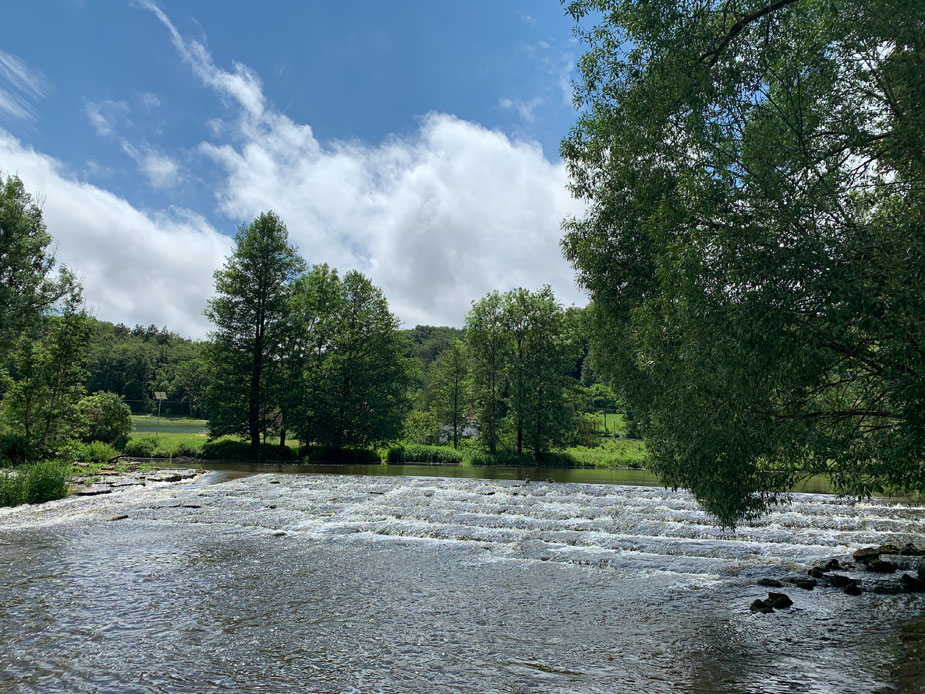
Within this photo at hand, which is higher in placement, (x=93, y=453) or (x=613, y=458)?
(x=93, y=453)

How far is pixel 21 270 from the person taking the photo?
2952 centimetres

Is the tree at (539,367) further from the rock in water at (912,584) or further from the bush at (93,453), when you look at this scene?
the rock in water at (912,584)

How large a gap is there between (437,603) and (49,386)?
28400 mm

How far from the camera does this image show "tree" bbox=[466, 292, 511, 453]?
4941cm

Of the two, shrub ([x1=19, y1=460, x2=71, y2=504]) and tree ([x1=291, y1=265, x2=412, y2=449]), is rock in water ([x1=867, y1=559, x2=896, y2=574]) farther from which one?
tree ([x1=291, y1=265, x2=412, y2=449])

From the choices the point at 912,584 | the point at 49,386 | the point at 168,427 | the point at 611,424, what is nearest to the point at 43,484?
the point at 49,386

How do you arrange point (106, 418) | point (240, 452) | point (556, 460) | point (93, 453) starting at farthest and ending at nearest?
point (556, 460) → point (240, 452) → point (106, 418) → point (93, 453)

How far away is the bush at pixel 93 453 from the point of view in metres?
31.5

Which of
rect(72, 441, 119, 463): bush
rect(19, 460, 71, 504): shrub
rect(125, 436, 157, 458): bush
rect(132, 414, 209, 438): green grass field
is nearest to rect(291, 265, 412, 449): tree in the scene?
rect(125, 436, 157, 458): bush

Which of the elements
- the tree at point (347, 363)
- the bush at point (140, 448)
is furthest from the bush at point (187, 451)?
the tree at point (347, 363)

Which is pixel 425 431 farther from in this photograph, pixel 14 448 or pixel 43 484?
pixel 43 484

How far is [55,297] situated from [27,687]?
30746 mm

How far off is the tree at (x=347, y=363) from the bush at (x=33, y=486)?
24930mm

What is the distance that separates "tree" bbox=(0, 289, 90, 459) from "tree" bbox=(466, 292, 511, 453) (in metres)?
29.3
